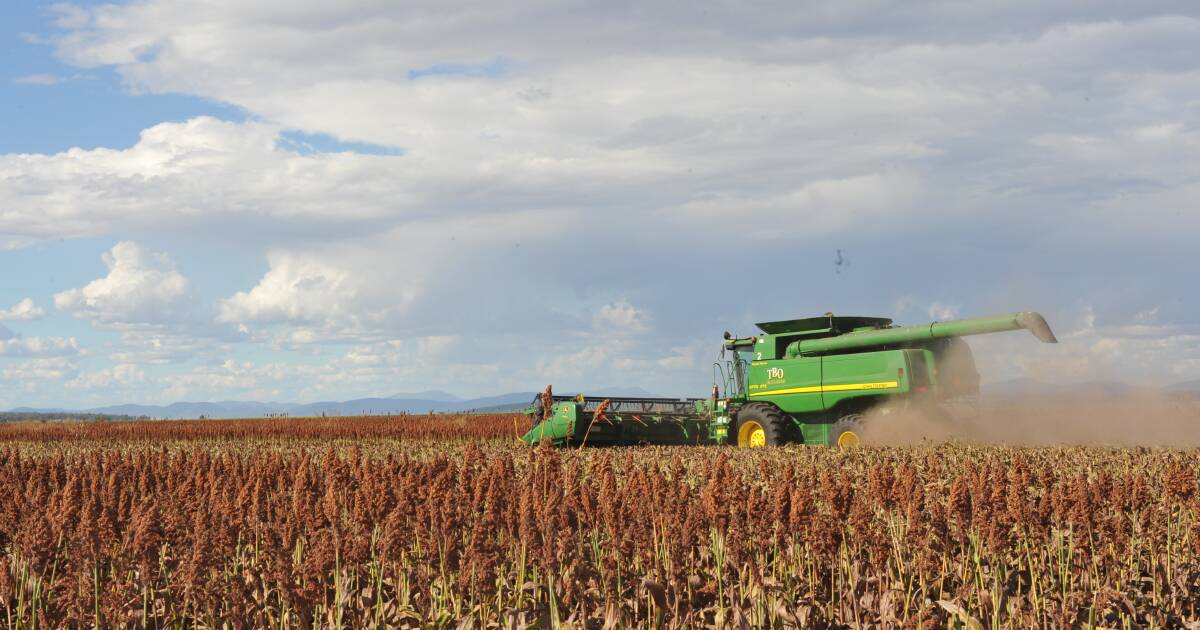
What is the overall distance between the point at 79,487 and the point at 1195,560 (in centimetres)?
1165

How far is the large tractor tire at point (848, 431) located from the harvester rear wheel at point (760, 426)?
1134mm

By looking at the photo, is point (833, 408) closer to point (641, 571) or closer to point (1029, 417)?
point (1029, 417)

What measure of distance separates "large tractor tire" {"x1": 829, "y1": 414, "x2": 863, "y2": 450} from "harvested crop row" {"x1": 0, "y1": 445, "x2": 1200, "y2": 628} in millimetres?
11194

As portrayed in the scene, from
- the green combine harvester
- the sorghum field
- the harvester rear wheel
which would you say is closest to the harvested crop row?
the sorghum field

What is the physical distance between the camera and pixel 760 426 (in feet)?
76.1

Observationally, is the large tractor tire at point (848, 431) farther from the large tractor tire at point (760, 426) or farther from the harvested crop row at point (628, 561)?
the harvested crop row at point (628, 561)

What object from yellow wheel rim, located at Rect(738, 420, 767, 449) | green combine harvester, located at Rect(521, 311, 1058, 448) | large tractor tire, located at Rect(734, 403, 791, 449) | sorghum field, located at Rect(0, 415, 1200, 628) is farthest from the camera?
yellow wheel rim, located at Rect(738, 420, 767, 449)

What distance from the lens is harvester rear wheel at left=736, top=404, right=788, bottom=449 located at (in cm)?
2264

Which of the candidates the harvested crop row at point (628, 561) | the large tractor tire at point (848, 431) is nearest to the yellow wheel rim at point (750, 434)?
the large tractor tire at point (848, 431)

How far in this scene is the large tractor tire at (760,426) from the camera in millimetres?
22641

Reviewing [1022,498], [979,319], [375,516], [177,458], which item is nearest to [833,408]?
[979,319]

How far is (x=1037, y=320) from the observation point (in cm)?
2012

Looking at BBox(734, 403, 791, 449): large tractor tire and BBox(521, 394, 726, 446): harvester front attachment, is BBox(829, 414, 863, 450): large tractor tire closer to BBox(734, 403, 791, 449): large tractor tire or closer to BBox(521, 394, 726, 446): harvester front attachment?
BBox(734, 403, 791, 449): large tractor tire

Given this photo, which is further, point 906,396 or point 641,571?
point 906,396
